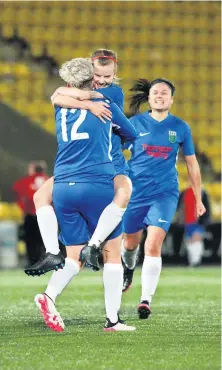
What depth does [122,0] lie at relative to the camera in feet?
76.6

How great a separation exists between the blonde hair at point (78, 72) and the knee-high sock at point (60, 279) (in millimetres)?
1238

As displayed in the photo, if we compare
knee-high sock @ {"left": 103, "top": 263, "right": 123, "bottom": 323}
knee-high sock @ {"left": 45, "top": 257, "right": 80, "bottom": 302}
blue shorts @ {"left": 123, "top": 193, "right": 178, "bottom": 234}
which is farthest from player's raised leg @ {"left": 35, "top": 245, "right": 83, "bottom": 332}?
blue shorts @ {"left": 123, "top": 193, "right": 178, "bottom": 234}

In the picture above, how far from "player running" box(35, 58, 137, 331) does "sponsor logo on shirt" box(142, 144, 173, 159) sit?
161 centimetres

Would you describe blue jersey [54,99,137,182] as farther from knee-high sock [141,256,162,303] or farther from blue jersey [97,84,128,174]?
knee-high sock [141,256,162,303]

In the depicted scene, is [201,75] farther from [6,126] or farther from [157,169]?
[157,169]

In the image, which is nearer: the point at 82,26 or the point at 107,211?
the point at 107,211

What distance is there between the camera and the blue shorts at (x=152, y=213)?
27.4ft

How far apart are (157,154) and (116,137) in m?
1.38

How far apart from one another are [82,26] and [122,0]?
110 cm

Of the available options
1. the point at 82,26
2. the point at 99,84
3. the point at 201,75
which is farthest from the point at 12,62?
the point at 99,84

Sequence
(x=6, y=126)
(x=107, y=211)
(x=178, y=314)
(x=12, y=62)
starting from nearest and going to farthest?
(x=107, y=211) < (x=178, y=314) < (x=6, y=126) < (x=12, y=62)

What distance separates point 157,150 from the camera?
855 centimetres

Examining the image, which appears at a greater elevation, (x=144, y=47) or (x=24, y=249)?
(x=144, y=47)

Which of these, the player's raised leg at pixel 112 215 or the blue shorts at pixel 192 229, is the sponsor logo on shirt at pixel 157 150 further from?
the blue shorts at pixel 192 229
